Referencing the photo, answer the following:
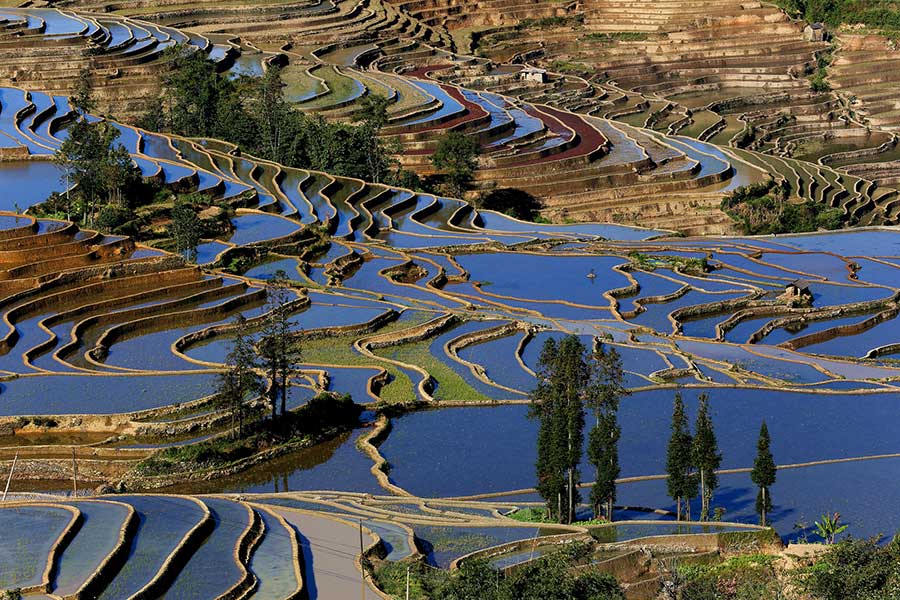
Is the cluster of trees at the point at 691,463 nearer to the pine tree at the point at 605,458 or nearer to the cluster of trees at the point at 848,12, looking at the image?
the pine tree at the point at 605,458

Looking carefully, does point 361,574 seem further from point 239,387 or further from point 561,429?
point 239,387

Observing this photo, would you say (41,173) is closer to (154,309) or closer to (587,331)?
(154,309)

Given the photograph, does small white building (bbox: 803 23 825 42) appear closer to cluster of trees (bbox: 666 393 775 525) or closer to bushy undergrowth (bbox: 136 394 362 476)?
bushy undergrowth (bbox: 136 394 362 476)

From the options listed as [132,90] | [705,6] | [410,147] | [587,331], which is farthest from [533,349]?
[705,6]

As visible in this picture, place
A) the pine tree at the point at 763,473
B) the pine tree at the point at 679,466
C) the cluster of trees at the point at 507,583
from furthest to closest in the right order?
the pine tree at the point at 679,466 → the pine tree at the point at 763,473 → the cluster of trees at the point at 507,583

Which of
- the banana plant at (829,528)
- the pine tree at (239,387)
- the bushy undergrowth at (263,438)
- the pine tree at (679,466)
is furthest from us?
the pine tree at (239,387)

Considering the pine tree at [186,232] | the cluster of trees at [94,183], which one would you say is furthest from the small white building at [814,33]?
the pine tree at [186,232]

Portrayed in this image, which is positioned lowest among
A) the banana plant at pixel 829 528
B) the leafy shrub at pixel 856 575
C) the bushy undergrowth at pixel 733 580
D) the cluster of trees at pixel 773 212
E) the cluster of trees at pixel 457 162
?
the cluster of trees at pixel 773 212
